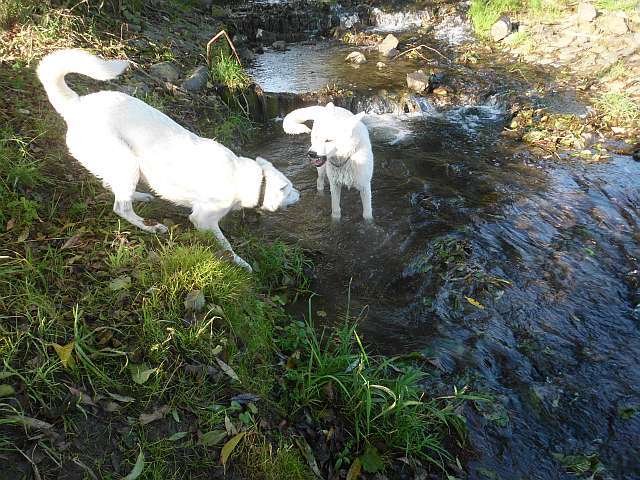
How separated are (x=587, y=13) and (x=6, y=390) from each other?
1404 cm

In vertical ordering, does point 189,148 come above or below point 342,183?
above

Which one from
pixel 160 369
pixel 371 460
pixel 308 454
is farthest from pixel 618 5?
pixel 160 369

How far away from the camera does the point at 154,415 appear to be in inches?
89.2

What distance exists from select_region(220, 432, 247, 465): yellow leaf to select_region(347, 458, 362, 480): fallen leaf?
698 mm

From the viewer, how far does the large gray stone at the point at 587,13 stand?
35.9 feet

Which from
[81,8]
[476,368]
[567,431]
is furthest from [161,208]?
[81,8]

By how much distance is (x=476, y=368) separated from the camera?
3.41 m

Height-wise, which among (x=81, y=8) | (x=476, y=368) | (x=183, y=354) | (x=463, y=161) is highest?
(x=81, y=8)

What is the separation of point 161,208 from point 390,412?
117 inches

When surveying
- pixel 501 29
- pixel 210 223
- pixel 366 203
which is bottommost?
pixel 366 203

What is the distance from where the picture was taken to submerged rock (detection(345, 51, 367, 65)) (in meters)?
11.3

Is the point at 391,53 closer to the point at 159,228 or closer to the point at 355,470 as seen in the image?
the point at 159,228

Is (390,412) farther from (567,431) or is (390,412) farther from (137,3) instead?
(137,3)

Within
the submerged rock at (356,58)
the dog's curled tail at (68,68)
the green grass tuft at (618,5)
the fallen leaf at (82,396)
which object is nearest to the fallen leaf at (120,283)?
the fallen leaf at (82,396)
